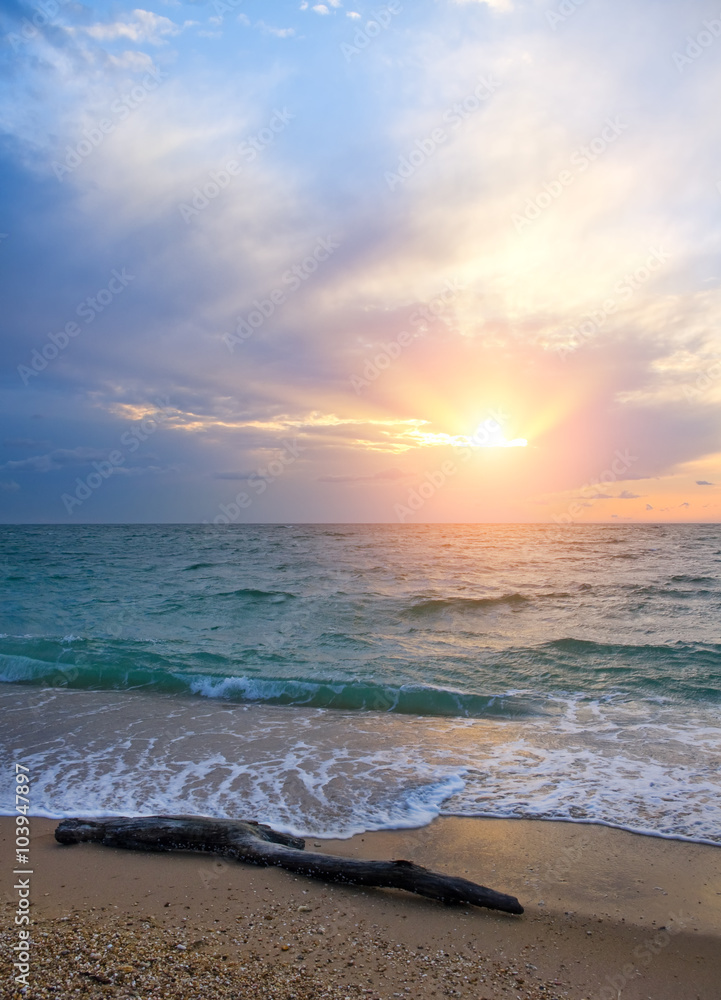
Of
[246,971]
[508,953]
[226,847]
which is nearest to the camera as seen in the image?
[246,971]

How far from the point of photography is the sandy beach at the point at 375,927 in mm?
3844

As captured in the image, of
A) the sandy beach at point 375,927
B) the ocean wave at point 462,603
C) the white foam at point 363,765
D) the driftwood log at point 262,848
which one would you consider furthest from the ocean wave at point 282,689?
the ocean wave at point 462,603

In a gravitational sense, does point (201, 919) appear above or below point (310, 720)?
above

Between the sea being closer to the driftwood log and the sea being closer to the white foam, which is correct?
the white foam

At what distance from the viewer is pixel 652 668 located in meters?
14.3

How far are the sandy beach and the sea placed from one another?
1038mm

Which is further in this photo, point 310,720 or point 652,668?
point 652,668

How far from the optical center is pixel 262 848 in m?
5.54

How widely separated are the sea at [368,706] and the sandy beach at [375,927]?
40.9 inches

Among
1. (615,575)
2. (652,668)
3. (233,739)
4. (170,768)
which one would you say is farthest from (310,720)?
(615,575)

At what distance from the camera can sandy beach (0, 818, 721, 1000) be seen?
12.6 ft

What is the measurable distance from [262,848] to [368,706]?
258 inches

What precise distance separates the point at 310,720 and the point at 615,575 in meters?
26.5

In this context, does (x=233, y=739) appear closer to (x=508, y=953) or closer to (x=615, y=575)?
(x=508, y=953)
